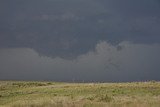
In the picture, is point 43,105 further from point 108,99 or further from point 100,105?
point 108,99

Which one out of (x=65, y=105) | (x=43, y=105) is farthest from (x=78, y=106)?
(x=43, y=105)

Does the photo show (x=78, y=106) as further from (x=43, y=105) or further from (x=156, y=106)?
(x=156, y=106)

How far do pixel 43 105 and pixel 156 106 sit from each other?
10.8 m

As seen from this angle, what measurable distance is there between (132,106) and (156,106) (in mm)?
2092

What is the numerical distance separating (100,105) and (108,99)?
26.4ft

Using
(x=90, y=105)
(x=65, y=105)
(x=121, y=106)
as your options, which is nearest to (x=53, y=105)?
(x=65, y=105)

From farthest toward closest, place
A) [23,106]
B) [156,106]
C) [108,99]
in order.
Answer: [108,99] → [23,106] → [156,106]

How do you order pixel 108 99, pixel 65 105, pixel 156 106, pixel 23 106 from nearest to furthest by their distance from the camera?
1. pixel 156 106
2. pixel 65 105
3. pixel 23 106
4. pixel 108 99

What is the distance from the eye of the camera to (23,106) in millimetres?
35750

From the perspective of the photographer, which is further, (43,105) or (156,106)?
(43,105)

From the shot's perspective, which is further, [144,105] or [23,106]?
[23,106]

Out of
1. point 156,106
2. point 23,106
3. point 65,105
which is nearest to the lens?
point 156,106

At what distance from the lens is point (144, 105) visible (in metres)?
30.9

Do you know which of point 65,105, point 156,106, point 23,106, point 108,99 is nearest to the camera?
point 156,106
